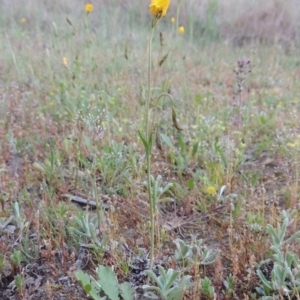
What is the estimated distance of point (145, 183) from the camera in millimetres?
2301

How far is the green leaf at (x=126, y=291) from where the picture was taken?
1.56 meters

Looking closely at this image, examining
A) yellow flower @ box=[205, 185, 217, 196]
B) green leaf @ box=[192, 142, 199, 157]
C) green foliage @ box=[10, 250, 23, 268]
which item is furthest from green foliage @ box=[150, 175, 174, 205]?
green foliage @ box=[10, 250, 23, 268]

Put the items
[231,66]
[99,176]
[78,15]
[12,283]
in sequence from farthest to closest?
[78,15]
[231,66]
[99,176]
[12,283]

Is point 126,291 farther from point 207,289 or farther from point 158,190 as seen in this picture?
point 158,190

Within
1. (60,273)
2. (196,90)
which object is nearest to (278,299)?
(60,273)

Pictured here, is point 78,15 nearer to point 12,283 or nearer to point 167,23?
point 167,23

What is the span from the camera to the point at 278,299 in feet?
5.15

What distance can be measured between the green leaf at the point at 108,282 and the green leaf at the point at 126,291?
0.02m

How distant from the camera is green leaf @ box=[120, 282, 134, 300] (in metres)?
1.56

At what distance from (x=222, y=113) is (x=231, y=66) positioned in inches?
72.4

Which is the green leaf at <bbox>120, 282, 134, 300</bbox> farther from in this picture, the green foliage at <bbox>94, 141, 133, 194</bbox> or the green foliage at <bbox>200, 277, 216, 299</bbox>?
the green foliage at <bbox>94, 141, 133, 194</bbox>

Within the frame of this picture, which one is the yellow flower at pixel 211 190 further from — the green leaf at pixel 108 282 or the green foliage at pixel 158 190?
the green leaf at pixel 108 282

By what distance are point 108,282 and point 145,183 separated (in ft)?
2.66

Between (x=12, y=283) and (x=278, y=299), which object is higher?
(x=278, y=299)
